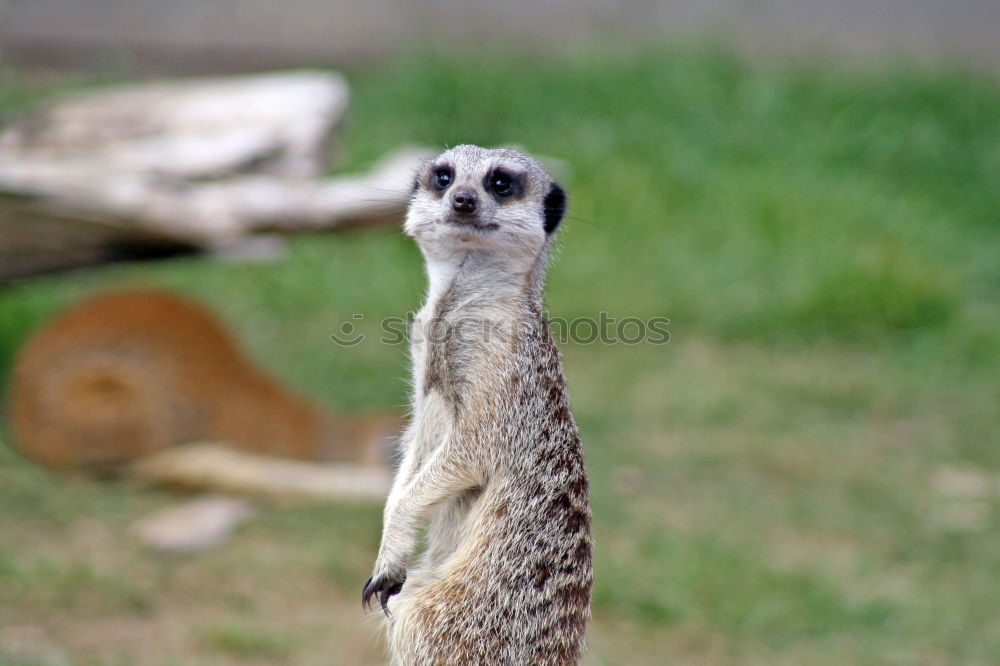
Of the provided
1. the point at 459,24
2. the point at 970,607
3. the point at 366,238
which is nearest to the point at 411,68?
the point at 459,24

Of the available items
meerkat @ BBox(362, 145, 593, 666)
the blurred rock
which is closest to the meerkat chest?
meerkat @ BBox(362, 145, 593, 666)

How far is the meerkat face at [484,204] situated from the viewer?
2.14 metres

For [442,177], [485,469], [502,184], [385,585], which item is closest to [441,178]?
[442,177]

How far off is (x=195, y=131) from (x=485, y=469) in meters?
2.94

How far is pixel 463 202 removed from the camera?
6.93 feet

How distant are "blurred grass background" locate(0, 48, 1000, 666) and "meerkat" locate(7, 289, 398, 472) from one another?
7.6 inches

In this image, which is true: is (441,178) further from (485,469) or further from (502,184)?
(485,469)

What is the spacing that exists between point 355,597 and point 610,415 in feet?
6.17

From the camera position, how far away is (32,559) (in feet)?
12.0

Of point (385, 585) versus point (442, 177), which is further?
point (442, 177)

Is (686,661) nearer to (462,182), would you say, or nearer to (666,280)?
(462,182)

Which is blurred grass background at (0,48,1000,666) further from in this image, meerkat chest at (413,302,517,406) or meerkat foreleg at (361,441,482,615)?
meerkat foreleg at (361,441,482,615)

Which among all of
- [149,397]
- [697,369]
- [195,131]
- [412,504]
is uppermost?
[195,131]

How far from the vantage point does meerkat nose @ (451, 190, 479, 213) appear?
2115 mm
